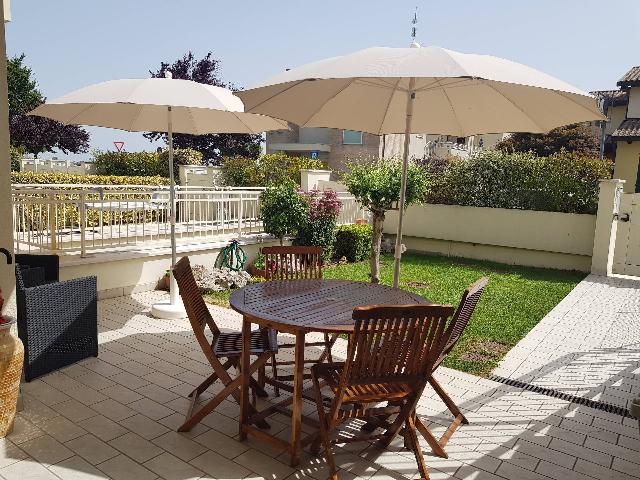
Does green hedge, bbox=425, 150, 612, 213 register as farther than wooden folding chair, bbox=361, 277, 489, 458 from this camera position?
Yes

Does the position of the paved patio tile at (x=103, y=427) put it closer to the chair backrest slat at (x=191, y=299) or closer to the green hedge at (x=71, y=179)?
the chair backrest slat at (x=191, y=299)

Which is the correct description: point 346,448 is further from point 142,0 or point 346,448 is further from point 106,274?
point 142,0

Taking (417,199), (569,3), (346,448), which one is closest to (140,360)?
(346,448)

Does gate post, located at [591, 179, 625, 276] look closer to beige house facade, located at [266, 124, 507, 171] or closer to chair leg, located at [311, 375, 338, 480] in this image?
chair leg, located at [311, 375, 338, 480]

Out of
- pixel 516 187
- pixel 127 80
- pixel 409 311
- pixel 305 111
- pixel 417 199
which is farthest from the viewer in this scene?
pixel 516 187

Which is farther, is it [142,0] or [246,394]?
[142,0]

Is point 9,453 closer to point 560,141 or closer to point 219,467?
point 219,467

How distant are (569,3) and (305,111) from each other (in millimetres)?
4254

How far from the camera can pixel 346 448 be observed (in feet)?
11.4

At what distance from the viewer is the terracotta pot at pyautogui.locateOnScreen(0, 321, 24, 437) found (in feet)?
11.0

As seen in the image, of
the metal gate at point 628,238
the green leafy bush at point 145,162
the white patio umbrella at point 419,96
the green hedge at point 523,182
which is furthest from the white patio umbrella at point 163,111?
the green leafy bush at point 145,162

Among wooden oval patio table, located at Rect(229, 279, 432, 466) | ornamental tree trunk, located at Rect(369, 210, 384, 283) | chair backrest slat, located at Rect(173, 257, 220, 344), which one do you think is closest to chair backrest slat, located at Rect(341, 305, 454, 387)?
wooden oval patio table, located at Rect(229, 279, 432, 466)

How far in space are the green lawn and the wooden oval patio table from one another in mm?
1680

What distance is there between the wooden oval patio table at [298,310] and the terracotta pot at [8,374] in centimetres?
150
